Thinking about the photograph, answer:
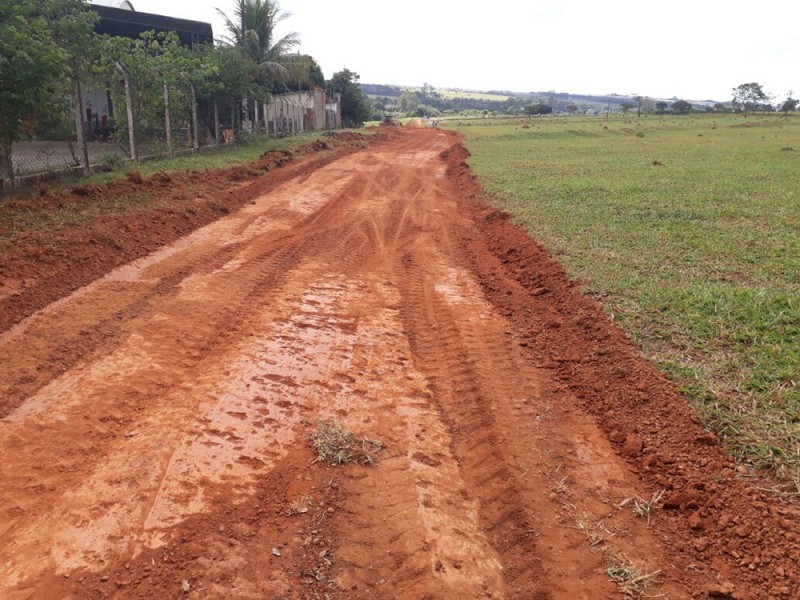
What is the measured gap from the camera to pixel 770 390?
14.4 ft

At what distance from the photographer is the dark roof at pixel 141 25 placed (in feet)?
78.4

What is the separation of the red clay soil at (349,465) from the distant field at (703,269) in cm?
31

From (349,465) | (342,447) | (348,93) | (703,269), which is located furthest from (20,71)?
(348,93)

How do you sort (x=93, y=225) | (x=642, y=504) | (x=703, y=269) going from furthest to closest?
(x=93, y=225) → (x=703, y=269) → (x=642, y=504)

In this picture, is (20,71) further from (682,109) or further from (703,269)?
(682,109)

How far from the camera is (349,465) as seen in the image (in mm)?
3730

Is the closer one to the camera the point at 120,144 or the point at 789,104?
the point at 120,144

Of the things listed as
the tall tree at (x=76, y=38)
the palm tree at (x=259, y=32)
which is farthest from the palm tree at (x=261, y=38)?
the tall tree at (x=76, y=38)

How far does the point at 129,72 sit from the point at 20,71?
17.9 ft

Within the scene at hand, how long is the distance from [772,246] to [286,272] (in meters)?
7.17

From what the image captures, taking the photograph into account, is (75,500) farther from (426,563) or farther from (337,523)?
(426,563)

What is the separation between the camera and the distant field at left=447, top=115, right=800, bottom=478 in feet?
14.1

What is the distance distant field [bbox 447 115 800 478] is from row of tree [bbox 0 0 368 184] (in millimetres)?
9254

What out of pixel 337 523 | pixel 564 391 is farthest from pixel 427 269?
pixel 337 523
